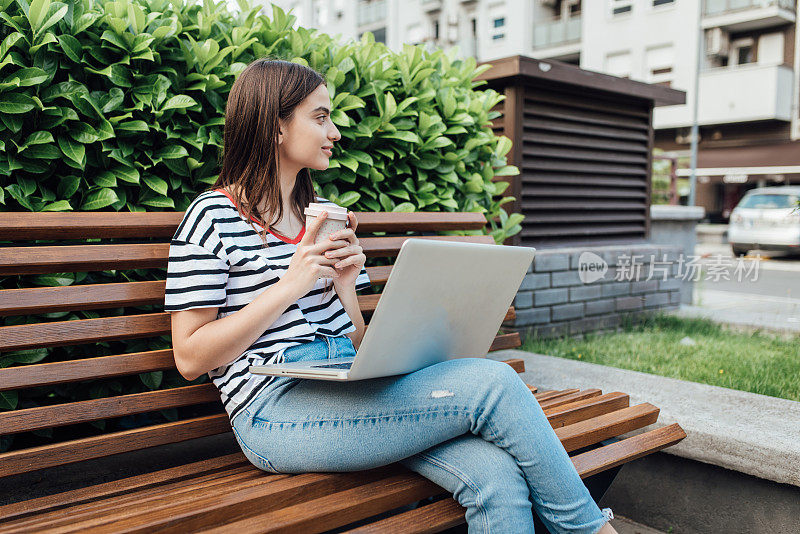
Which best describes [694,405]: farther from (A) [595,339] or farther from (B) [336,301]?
(A) [595,339]

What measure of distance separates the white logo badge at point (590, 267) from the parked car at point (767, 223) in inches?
478

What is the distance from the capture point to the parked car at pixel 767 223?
52.7 ft

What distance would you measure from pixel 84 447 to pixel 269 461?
510 mm

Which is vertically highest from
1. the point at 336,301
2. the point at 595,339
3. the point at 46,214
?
the point at 46,214

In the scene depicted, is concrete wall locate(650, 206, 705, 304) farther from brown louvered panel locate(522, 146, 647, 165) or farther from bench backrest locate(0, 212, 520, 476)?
bench backrest locate(0, 212, 520, 476)

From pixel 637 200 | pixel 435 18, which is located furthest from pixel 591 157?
pixel 435 18

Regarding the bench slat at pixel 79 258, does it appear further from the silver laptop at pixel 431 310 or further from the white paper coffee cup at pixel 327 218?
the white paper coffee cup at pixel 327 218

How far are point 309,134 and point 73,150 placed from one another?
815 mm

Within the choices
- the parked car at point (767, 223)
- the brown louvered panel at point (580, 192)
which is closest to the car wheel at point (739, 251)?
the parked car at point (767, 223)

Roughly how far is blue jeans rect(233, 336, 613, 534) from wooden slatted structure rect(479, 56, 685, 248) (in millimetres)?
3614

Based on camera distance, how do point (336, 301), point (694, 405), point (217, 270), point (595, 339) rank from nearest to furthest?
point (217, 270), point (336, 301), point (694, 405), point (595, 339)

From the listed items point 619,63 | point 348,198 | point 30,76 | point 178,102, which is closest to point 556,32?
point 619,63

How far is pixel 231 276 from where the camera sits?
196 centimetres

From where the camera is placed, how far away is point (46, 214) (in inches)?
77.3
